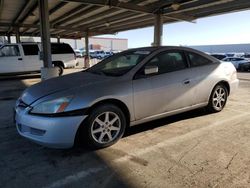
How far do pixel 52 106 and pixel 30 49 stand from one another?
10967 millimetres

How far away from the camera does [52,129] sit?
3.23 metres

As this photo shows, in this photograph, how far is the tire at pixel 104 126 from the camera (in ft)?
11.4

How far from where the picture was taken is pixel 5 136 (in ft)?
14.1

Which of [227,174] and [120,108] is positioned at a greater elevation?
[120,108]

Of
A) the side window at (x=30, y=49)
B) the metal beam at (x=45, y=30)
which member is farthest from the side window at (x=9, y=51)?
the metal beam at (x=45, y=30)

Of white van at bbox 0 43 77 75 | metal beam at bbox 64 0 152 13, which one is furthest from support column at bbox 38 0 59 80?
white van at bbox 0 43 77 75

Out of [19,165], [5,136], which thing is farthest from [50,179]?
[5,136]

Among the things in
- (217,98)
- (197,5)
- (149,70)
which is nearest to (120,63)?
(149,70)

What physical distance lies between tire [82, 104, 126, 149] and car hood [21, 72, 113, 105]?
0.52 metres

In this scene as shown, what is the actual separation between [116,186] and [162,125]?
86.1 inches

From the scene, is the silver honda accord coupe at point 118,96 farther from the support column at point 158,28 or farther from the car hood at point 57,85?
the support column at point 158,28

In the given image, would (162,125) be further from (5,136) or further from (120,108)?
(5,136)

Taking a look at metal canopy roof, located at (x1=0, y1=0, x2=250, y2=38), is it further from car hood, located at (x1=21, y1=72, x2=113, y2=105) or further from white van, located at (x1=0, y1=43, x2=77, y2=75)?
car hood, located at (x1=21, y1=72, x2=113, y2=105)

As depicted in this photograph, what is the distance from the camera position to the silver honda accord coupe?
332 cm
